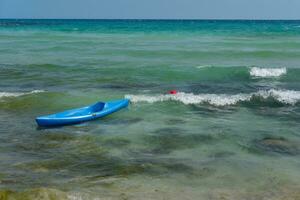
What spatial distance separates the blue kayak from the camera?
1302 cm

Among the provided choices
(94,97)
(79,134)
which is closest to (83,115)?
(79,134)

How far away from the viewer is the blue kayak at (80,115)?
13.0 m

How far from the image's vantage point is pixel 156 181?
8828 millimetres

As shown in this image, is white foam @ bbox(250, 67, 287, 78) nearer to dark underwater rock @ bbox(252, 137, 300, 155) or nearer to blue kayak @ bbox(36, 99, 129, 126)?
blue kayak @ bbox(36, 99, 129, 126)

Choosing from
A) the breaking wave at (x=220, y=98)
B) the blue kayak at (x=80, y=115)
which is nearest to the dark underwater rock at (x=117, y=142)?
the blue kayak at (x=80, y=115)

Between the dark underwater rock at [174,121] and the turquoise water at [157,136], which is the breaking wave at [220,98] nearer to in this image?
the turquoise water at [157,136]

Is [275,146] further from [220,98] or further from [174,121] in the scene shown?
[220,98]

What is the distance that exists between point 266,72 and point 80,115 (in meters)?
12.9

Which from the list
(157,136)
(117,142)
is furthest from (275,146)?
(117,142)

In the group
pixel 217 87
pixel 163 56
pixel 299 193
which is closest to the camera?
pixel 299 193

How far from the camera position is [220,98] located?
16969mm

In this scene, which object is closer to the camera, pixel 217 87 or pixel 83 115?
pixel 83 115

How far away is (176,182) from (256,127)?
492 centimetres

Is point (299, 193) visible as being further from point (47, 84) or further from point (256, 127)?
point (47, 84)
